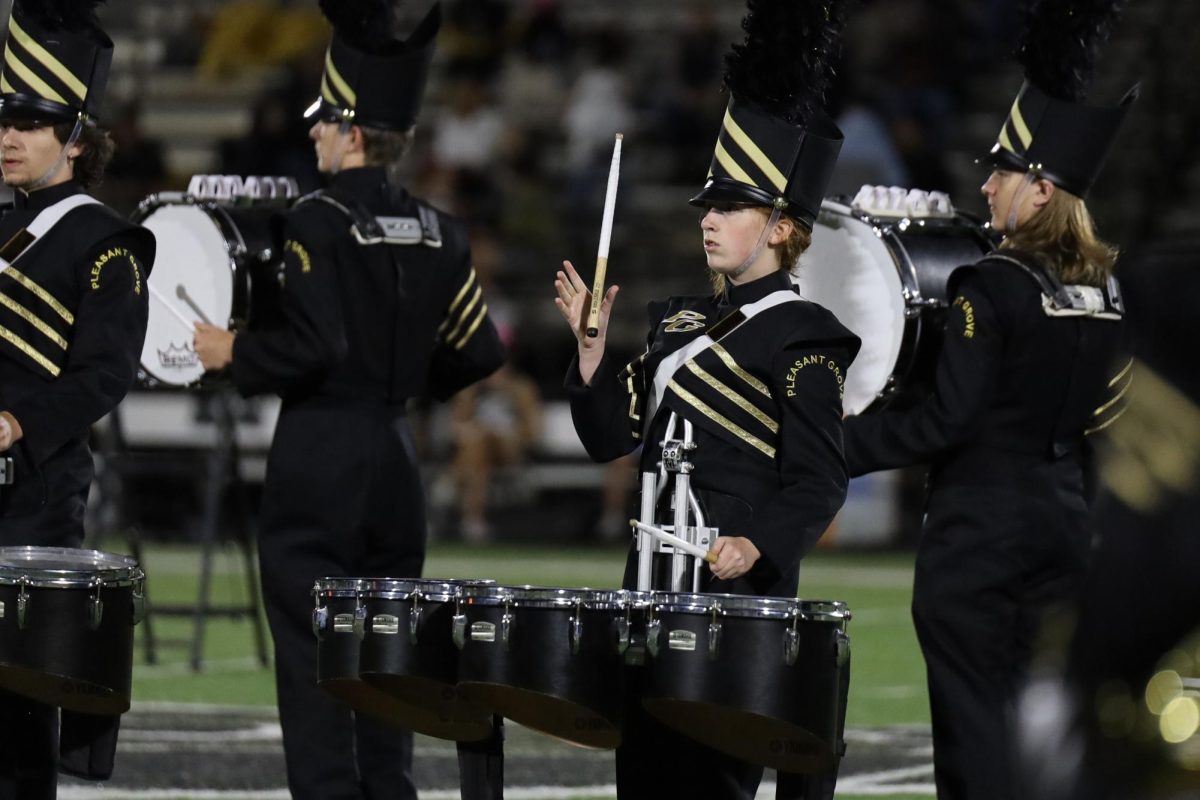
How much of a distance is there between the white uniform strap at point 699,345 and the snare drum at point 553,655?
549 mm

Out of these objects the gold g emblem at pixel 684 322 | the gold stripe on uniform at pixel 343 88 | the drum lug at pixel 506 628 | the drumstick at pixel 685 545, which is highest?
the gold stripe on uniform at pixel 343 88

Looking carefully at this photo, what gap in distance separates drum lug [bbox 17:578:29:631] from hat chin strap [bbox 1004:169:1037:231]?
2433mm

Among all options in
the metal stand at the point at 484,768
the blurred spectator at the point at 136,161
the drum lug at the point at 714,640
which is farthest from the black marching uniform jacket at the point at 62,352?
the blurred spectator at the point at 136,161

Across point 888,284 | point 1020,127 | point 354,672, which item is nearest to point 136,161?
point 888,284

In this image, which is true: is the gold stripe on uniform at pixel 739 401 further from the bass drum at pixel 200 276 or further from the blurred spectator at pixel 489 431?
the blurred spectator at pixel 489 431

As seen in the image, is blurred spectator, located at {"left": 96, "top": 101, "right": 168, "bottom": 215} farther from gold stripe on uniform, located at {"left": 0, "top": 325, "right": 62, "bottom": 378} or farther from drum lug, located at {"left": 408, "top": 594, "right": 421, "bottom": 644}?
drum lug, located at {"left": 408, "top": 594, "right": 421, "bottom": 644}

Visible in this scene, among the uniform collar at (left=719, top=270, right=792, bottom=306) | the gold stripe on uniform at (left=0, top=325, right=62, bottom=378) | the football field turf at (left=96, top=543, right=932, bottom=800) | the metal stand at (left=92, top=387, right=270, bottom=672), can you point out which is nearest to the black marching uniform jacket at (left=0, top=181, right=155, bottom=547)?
the gold stripe on uniform at (left=0, top=325, right=62, bottom=378)

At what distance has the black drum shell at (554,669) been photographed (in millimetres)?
4191

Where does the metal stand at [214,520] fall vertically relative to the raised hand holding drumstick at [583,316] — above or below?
below

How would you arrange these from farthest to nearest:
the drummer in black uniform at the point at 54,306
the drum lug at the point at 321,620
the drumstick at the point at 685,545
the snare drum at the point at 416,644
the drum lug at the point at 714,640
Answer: the drummer in black uniform at the point at 54,306, the drum lug at the point at 321,620, the snare drum at the point at 416,644, the drumstick at the point at 685,545, the drum lug at the point at 714,640

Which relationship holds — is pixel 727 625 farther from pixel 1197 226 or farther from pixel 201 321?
pixel 1197 226

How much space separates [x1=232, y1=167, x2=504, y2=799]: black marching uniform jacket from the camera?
5.52 metres

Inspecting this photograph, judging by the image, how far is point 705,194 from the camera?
15.3ft

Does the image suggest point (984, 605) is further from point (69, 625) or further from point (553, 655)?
Result: point (69, 625)
